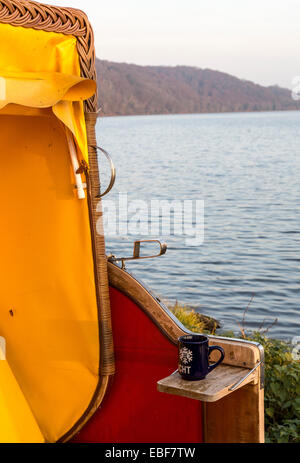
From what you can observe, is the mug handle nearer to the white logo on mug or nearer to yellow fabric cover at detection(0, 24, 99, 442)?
the white logo on mug

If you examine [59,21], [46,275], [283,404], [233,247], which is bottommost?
[233,247]

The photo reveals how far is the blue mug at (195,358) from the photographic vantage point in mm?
2203

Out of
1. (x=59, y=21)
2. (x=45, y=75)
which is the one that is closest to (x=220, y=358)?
(x=45, y=75)

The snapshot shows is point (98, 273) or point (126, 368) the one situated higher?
point (98, 273)

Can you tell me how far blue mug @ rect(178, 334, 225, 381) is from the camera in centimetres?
220

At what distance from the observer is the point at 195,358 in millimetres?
2201

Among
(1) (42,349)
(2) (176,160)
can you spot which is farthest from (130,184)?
(1) (42,349)

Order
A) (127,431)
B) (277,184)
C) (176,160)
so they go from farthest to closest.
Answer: (176,160), (277,184), (127,431)

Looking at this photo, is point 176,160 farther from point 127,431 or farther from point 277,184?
point 127,431

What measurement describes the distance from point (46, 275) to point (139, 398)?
24.7 inches

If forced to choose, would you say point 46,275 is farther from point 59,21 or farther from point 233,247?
point 233,247

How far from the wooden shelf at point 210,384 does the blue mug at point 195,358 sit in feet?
0.08
